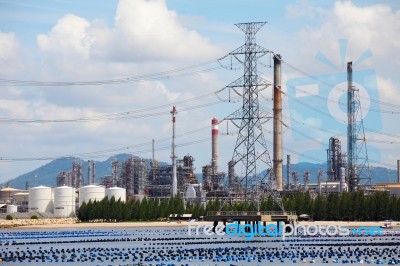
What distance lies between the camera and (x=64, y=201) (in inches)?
7141

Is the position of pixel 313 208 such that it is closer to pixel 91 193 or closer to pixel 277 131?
pixel 277 131

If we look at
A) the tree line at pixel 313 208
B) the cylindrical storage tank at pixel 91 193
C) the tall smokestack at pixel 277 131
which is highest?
the tall smokestack at pixel 277 131

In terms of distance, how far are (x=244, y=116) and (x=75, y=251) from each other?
109ft

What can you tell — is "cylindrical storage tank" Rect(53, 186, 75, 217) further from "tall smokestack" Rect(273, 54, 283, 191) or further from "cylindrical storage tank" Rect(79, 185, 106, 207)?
"tall smokestack" Rect(273, 54, 283, 191)

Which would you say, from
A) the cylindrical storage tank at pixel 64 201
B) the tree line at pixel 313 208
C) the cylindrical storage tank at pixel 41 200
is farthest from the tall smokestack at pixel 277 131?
the cylindrical storage tank at pixel 41 200

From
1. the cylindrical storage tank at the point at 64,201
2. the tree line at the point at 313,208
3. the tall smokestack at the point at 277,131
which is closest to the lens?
the tree line at the point at 313,208

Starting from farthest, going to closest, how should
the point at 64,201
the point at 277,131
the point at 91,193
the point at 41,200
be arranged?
the point at 41,200, the point at 64,201, the point at 91,193, the point at 277,131

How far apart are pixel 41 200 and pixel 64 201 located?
589 centimetres

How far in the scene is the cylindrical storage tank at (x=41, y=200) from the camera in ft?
604

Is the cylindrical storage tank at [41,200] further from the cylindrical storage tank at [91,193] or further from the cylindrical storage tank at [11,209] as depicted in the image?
the cylindrical storage tank at [11,209]

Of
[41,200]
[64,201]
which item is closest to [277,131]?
[64,201]

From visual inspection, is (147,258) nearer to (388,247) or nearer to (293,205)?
(388,247)

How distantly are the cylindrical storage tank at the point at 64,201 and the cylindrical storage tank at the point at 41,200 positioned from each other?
3.50 m

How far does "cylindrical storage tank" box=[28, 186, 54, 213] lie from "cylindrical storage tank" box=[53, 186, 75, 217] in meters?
3.50
